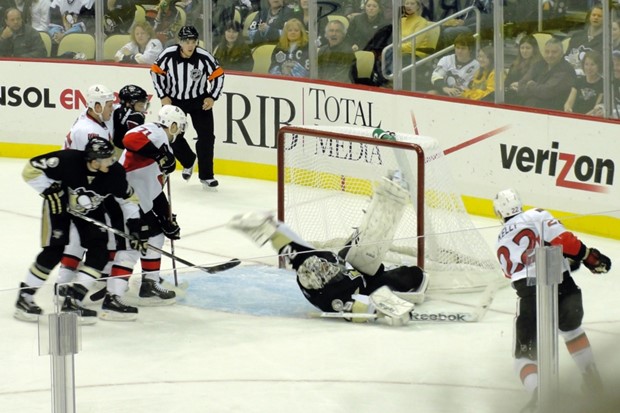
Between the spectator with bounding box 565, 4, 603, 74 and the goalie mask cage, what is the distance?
1258 millimetres

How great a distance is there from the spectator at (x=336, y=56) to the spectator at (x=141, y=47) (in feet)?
5.21

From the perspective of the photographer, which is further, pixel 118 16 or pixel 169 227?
pixel 118 16

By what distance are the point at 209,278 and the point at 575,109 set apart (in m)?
4.82

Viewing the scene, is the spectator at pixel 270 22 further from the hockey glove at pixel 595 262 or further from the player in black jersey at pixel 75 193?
the hockey glove at pixel 595 262

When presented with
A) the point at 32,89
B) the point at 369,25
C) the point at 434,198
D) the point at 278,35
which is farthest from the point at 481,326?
the point at 32,89

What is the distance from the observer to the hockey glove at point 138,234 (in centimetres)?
607

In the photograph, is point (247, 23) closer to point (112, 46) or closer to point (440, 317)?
point (112, 46)

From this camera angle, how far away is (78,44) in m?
10.4

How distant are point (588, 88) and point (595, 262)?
161 inches

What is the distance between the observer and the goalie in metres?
3.49

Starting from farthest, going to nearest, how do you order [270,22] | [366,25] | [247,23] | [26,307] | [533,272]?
[247,23], [270,22], [366,25], [533,272], [26,307]

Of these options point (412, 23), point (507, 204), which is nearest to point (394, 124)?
point (412, 23)

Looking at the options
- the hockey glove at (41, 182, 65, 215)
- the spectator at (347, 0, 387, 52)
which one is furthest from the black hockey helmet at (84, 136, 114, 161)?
the spectator at (347, 0, 387, 52)

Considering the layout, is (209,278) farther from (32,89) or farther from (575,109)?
(32,89)
